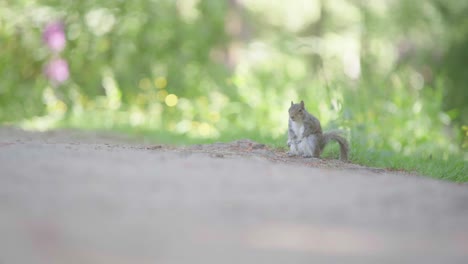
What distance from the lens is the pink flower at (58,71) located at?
43.9 feet

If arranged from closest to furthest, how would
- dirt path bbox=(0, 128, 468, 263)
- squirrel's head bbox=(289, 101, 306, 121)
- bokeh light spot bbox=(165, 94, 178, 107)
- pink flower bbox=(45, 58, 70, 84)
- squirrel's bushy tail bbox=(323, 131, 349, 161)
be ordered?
dirt path bbox=(0, 128, 468, 263) → squirrel's head bbox=(289, 101, 306, 121) → squirrel's bushy tail bbox=(323, 131, 349, 161) → bokeh light spot bbox=(165, 94, 178, 107) → pink flower bbox=(45, 58, 70, 84)

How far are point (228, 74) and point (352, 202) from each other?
9331mm

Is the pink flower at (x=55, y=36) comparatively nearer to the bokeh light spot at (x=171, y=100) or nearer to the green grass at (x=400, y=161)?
the bokeh light spot at (x=171, y=100)

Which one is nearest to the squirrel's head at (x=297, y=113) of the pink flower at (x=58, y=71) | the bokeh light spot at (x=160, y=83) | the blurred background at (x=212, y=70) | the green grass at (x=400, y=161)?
the green grass at (x=400, y=161)

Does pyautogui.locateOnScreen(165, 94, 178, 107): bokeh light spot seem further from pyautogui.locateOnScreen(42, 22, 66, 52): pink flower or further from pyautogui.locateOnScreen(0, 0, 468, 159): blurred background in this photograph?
pyautogui.locateOnScreen(42, 22, 66, 52): pink flower

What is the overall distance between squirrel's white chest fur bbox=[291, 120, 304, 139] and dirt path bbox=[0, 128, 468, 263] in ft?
5.83

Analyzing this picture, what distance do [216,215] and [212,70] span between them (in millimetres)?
9875

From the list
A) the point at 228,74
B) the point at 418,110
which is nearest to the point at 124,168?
the point at 418,110

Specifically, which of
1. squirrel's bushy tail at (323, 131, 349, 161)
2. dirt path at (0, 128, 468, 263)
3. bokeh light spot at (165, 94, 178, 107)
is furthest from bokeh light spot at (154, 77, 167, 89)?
dirt path at (0, 128, 468, 263)

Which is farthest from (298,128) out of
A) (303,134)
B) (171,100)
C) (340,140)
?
(171,100)

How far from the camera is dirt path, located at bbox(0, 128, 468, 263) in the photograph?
12.3 ft

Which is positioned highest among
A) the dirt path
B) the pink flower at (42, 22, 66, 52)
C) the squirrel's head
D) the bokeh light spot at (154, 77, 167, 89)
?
the pink flower at (42, 22, 66, 52)

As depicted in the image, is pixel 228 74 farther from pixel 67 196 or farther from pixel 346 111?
pixel 67 196

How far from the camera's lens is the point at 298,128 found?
6.93 metres
